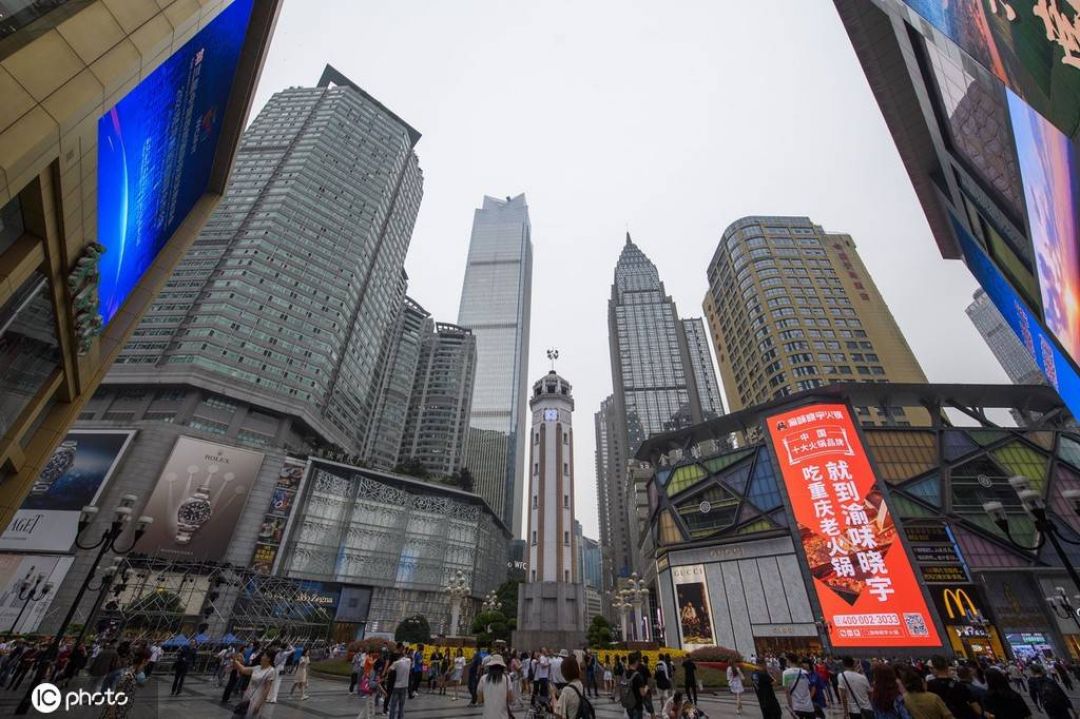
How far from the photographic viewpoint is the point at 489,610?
46.5 meters

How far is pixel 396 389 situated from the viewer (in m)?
95.2

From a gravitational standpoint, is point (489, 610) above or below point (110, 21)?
below

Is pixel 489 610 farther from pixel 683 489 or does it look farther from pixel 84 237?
pixel 84 237

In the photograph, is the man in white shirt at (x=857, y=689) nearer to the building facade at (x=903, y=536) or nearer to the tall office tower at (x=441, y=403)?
the building facade at (x=903, y=536)

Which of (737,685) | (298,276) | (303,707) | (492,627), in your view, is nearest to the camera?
(303,707)

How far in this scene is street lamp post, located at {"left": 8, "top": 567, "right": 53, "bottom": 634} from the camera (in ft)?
119

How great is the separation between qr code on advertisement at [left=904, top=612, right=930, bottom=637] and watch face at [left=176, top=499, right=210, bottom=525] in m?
59.8

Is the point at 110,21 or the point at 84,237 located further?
the point at 84,237

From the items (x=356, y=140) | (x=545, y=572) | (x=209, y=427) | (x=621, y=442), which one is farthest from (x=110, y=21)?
(x=621, y=442)

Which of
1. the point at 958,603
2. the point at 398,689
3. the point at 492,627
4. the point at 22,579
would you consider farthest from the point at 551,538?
the point at 22,579

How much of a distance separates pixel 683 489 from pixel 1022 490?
120 ft

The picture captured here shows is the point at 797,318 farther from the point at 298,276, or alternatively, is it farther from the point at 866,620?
the point at 298,276

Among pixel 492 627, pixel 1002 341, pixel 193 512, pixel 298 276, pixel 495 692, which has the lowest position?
pixel 495 692

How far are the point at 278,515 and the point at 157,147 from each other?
48801mm
